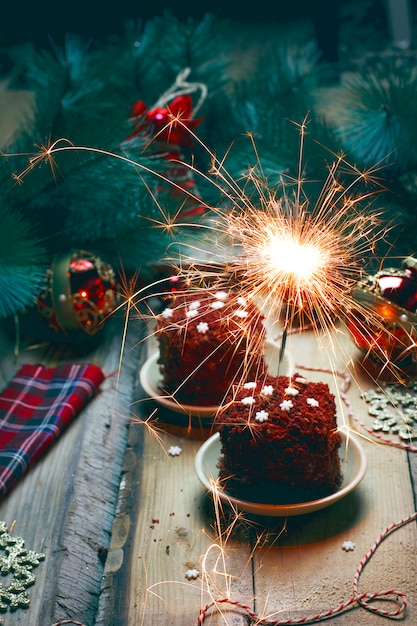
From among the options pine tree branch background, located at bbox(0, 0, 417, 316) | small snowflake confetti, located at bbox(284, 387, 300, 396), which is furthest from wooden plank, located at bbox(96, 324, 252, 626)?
pine tree branch background, located at bbox(0, 0, 417, 316)

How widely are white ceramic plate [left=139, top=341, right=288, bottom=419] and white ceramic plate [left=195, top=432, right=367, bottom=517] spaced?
8cm

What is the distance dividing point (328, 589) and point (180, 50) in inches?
58.2

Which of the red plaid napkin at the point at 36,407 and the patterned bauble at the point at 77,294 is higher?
the patterned bauble at the point at 77,294

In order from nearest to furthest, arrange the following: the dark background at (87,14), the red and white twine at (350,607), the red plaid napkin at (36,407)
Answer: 1. the red and white twine at (350,607)
2. the red plaid napkin at (36,407)
3. the dark background at (87,14)

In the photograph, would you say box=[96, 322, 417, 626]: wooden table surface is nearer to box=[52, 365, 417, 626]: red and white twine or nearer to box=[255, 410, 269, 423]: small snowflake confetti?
box=[52, 365, 417, 626]: red and white twine

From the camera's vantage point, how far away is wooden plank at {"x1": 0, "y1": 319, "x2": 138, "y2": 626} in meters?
1.31

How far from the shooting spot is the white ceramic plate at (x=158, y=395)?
1.61 meters

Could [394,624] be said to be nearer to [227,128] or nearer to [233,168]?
[233,168]

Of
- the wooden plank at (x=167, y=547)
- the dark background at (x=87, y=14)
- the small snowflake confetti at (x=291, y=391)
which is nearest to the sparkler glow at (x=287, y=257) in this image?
the wooden plank at (x=167, y=547)

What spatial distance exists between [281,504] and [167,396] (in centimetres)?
31

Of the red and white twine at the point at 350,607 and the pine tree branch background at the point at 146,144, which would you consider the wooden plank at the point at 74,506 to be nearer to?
the red and white twine at the point at 350,607


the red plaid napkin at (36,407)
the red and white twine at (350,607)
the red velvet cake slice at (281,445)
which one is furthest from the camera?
the red plaid napkin at (36,407)

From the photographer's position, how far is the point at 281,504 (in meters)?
1.37

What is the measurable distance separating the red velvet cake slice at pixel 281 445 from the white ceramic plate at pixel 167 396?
0.18 meters
